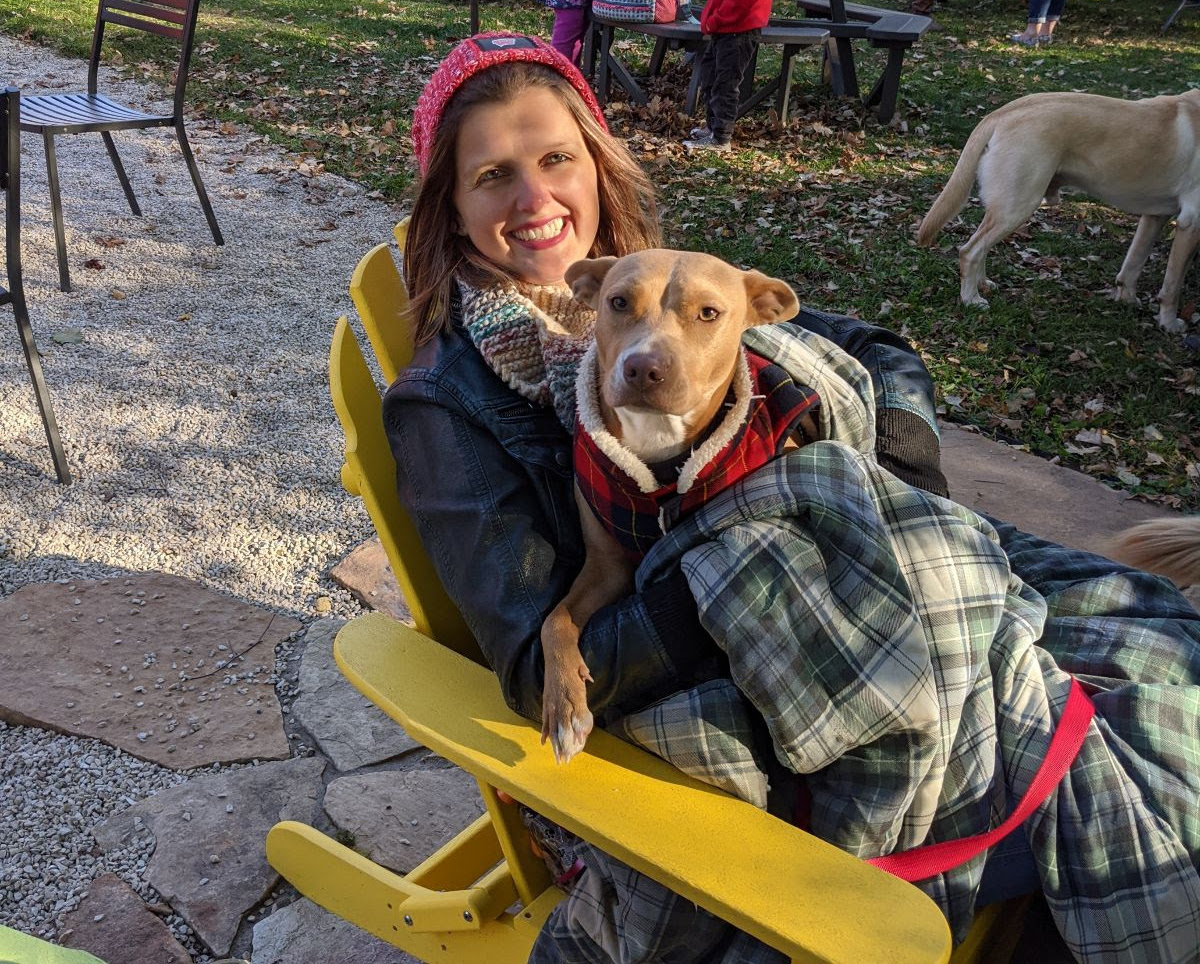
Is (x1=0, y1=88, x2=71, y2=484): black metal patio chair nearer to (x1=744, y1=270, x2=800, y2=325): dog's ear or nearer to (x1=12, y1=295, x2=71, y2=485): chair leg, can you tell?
(x1=12, y1=295, x2=71, y2=485): chair leg

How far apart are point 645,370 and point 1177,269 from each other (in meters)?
5.14

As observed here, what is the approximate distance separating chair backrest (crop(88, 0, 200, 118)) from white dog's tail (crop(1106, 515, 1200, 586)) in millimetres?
5187

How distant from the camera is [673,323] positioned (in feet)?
5.93

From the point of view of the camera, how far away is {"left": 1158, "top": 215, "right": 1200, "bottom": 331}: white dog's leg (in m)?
5.73

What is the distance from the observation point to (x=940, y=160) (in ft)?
27.6

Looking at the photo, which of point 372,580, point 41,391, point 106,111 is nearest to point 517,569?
point 372,580

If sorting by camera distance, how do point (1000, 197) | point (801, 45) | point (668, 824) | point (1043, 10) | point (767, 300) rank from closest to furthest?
point (668, 824)
point (767, 300)
point (1000, 197)
point (801, 45)
point (1043, 10)

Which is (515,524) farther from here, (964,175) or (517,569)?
(964,175)

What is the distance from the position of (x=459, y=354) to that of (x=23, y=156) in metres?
7.24

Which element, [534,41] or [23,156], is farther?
[23,156]

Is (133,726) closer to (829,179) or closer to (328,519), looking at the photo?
(328,519)

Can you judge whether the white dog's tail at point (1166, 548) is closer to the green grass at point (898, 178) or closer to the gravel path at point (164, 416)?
the green grass at point (898, 178)

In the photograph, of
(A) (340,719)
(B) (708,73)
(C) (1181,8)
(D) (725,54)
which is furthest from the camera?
(C) (1181,8)

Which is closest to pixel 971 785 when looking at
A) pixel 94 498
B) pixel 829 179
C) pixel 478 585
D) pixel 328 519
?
pixel 478 585
